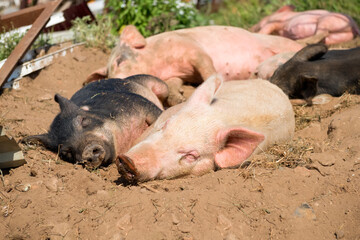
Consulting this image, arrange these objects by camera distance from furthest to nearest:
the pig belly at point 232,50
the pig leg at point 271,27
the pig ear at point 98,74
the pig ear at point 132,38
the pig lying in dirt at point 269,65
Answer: the pig leg at point 271,27, the pig belly at point 232,50, the pig ear at point 98,74, the pig ear at point 132,38, the pig lying in dirt at point 269,65

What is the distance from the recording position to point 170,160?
354 cm

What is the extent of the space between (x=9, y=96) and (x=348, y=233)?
4139 mm

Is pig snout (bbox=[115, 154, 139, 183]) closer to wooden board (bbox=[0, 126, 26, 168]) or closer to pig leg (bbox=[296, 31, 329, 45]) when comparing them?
wooden board (bbox=[0, 126, 26, 168])

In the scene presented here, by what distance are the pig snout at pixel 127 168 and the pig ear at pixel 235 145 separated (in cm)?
71

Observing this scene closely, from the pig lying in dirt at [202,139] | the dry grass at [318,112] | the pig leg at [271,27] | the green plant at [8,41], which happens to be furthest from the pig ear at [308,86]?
the green plant at [8,41]

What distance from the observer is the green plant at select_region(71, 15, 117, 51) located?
7383mm

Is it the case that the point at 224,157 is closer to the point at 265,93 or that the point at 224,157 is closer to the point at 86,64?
the point at 265,93

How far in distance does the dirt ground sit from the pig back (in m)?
Answer: 0.18

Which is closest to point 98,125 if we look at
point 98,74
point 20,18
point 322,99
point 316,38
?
point 98,74

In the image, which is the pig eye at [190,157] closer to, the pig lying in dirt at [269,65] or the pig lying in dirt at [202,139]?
the pig lying in dirt at [202,139]

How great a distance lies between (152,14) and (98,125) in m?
3.95

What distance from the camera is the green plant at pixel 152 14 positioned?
7.61 meters

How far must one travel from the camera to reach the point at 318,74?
5.34 m

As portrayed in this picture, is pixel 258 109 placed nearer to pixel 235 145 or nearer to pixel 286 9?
pixel 235 145
